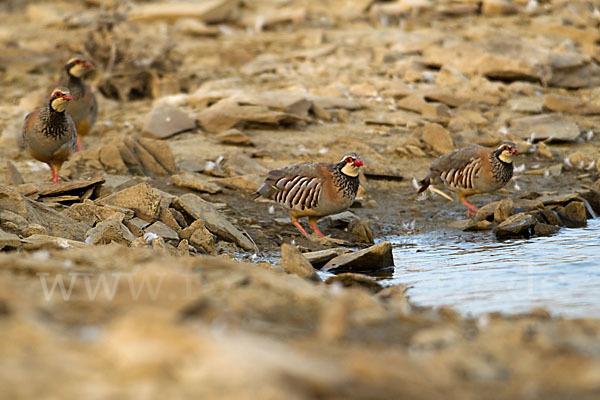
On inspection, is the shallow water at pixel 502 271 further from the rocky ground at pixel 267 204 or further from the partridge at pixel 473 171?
the partridge at pixel 473 171

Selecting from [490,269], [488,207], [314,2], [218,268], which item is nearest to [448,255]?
[490,269]

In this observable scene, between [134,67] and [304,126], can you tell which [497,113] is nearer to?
[304,126]

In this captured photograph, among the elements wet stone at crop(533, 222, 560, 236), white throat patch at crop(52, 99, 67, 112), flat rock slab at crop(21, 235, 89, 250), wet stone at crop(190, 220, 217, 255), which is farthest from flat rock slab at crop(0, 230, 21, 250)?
wet stone at crop(533, 222, 560, 236)

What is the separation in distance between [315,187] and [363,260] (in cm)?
155

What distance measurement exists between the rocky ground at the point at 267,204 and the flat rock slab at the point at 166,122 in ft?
0.09

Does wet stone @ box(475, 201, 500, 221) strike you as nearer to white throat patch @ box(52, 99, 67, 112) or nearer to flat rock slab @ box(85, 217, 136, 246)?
flat rock slab @ box(85, 217, 136, 246)

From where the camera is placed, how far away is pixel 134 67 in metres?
12.8

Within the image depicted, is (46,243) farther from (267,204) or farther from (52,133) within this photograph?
(267,204)

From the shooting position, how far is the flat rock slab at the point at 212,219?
728cm

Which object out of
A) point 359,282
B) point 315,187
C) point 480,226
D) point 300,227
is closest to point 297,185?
point 315,187

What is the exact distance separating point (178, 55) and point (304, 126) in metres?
4.26

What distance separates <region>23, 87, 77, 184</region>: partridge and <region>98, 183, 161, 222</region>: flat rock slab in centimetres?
125

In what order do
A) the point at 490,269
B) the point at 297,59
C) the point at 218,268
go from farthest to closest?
1. the point at 297,59
2. the point at 490,269
3. the point at 218,268

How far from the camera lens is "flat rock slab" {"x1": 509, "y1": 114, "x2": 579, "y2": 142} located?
428 inches
